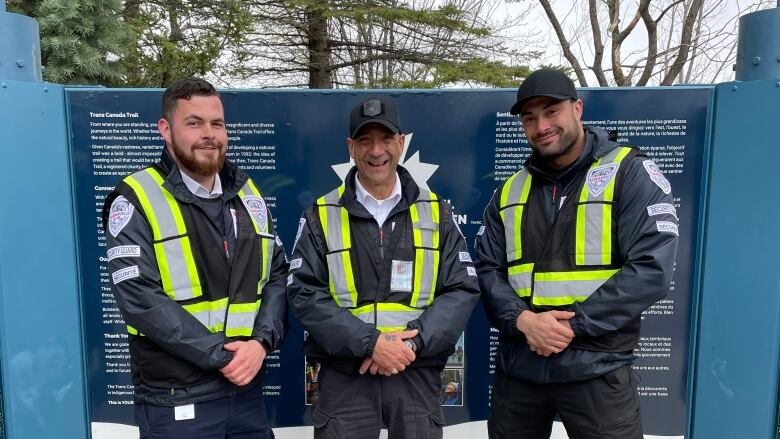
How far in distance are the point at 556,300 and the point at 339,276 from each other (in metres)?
0.98

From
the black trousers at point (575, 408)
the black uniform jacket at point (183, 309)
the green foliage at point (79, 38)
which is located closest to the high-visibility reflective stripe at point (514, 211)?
the black trousers at point (575, 408)

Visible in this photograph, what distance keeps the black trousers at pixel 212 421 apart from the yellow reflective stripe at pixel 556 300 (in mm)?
1369

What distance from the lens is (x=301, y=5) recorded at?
30.1 ft

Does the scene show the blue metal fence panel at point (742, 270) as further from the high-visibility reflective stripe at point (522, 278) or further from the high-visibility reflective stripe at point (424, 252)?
the high-visibility reflective stripe at point (424, 252)

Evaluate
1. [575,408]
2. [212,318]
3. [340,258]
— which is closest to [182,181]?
[212,318]

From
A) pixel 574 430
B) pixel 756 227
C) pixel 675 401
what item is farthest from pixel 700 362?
pixel 574 430

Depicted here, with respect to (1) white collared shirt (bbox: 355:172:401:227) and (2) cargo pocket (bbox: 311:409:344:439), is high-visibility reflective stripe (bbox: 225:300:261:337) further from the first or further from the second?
(1) white collared shirt (bbox: 355:172:401:227)

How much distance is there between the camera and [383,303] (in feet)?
7.43

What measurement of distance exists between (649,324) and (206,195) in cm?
264

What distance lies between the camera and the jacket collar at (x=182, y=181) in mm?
2168

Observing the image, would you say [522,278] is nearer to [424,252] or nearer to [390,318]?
[424,252]

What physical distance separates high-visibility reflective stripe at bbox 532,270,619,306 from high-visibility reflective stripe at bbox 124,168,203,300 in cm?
151

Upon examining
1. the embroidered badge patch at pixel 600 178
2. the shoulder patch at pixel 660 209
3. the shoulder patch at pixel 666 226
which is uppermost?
the embroidered badge patch at pixel 600 178

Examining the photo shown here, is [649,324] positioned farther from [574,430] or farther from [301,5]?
Result: [301,5]
